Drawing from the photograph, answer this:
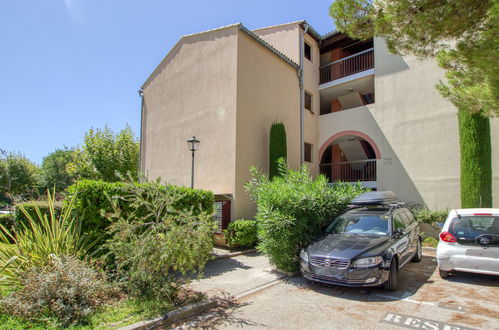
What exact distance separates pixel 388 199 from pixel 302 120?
7.20 meters

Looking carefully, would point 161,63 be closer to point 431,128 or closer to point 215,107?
point 215,107

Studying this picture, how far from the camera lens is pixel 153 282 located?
4.75m

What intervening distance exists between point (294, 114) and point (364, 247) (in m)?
9.10

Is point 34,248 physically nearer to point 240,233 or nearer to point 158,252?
point 158,252

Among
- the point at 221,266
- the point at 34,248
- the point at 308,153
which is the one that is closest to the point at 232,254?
the point at 221,266

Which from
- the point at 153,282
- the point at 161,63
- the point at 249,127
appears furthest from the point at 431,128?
the point at 161,63

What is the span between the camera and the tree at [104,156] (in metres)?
17.9

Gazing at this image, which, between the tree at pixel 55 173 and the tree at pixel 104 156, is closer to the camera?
the tree at pixel 104 156

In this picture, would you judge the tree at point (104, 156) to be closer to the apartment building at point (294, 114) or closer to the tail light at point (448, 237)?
the apartment building at point (294, 114)

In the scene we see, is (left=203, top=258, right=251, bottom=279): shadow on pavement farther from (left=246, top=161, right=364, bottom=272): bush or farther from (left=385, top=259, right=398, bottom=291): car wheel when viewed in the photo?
(left=385, top=259, right=398, bottom=291): car wheel

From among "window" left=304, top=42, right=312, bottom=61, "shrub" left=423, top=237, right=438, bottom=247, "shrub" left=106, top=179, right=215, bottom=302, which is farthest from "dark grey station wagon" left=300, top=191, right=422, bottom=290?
"window" left=304, top=42, right=312, bottom=61

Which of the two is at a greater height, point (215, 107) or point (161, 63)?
point (161, 63)

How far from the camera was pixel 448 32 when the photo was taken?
17.0 ft

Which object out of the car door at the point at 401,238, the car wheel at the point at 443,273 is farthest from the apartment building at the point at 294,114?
the car wheel at the point at 443,273
